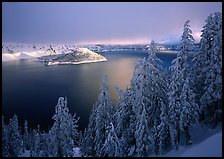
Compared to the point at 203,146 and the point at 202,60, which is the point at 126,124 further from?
the point at 202,60

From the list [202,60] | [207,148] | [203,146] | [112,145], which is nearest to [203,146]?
[203,146]

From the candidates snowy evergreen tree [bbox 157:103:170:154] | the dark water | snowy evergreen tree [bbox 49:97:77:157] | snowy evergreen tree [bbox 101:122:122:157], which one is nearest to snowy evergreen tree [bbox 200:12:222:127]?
snowy evergreen tree [bbox 157:103:170:154]

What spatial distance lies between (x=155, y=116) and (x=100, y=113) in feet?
22.8

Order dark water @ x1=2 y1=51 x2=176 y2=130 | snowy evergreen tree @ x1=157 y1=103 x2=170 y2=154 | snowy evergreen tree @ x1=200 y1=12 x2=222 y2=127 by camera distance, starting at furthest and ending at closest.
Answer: dark water @ x1=2 y1=51 x2=176 y2=130 < snowy evergreen tree @ x1=157 y1=103 x2=170 y2=154 < snowy evergreen tree @ x1=200 y1=12 x2=222 y2=127

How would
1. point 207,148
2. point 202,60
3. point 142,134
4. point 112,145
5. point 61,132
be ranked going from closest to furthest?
point 207,148, point 142,134, point 112,145, point 202,60, point 61,132

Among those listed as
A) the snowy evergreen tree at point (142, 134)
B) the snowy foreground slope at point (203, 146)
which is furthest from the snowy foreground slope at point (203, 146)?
the snowy evergreen tree at point (142, 134)

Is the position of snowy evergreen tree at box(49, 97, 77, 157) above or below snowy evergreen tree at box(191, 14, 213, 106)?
below

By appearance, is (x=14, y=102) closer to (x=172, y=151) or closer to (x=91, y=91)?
(x=91, y=91)

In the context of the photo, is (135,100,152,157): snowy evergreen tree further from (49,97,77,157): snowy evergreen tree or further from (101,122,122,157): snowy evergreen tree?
(49,97,77,157): snowy evergreen tree

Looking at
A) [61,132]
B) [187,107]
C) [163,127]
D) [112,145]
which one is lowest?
[112,145]

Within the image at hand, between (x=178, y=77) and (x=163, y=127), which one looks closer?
(x=178, y=77)

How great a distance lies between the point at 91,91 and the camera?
Answer: 113 metres

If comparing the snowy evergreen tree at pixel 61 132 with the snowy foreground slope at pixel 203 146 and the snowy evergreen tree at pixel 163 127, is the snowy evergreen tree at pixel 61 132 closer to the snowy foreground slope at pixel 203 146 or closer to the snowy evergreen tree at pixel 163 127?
the snowy evergreen tree at pixel 163 127

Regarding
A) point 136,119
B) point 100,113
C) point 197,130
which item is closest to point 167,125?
point 136,119
